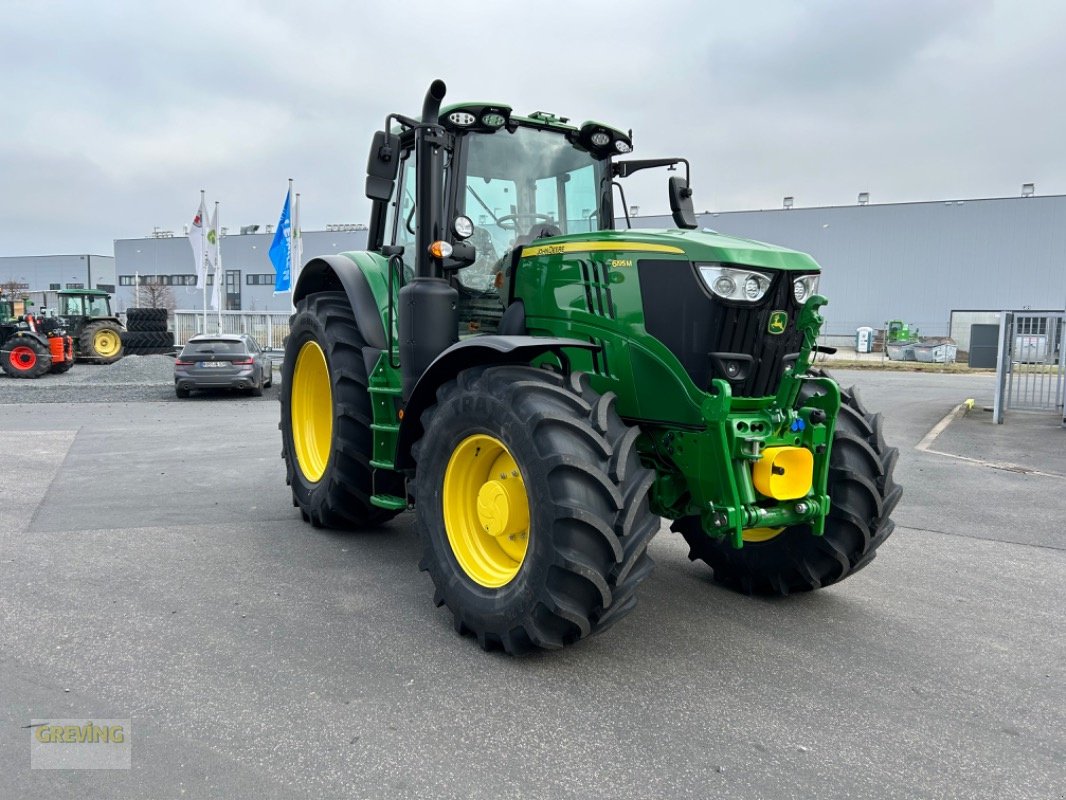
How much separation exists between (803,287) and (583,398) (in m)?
1.30

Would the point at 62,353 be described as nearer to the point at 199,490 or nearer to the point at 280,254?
the point at 280,254

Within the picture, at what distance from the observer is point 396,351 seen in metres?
5.35

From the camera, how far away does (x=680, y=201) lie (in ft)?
17.3

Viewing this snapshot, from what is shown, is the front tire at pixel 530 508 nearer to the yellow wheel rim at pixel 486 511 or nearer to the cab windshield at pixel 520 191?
the yellow wheel rim at pixel 486 511

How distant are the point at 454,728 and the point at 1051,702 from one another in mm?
2564

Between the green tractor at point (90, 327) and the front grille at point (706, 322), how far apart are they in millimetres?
25046

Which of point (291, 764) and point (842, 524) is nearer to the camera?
point (291, 764)

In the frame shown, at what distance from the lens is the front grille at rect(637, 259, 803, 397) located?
384cm

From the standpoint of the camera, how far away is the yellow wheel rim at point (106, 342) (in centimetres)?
2503

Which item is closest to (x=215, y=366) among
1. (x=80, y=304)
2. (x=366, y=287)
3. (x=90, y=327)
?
(x=90, y=327)

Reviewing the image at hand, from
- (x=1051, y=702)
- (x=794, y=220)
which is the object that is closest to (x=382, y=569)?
(x=1051, y=702)

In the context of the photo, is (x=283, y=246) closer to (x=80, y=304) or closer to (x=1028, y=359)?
(x=80, y=304)

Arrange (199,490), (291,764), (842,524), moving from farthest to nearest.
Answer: (199,490) < (842,524) < (291,764)

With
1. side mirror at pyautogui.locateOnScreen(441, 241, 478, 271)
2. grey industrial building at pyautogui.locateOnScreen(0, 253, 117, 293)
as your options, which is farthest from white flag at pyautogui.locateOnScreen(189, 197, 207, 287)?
grey industrial building at pyautogui.locateOnScreen(0, 253, 117, 293)
